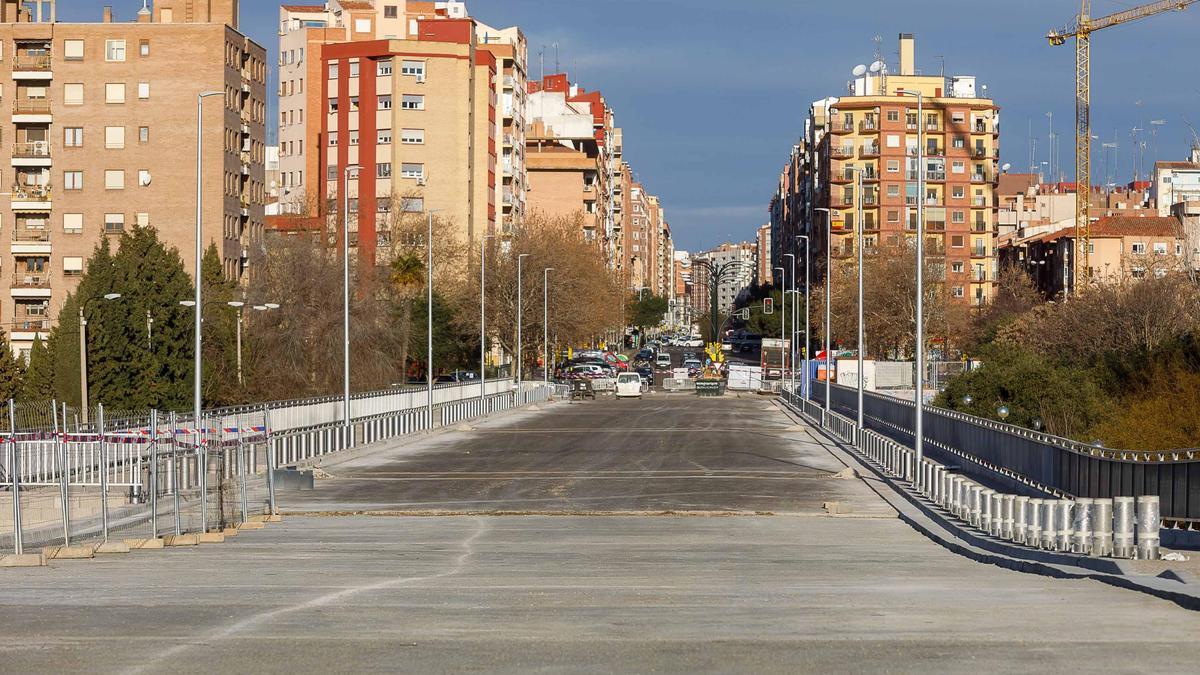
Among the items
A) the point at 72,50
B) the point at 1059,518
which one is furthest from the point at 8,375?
the point at 1059,518

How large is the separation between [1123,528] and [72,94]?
84.2 m

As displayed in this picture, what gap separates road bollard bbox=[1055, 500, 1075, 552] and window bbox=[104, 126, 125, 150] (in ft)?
268

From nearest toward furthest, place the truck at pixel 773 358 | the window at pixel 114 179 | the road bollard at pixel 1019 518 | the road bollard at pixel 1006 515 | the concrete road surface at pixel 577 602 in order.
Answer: the concrete road surface at pixel 577 602
the road bollard at pixel 1019 518
the road bollard at pixel 1006 515
the window at pixel 114 179
the truck at pixel 773 358

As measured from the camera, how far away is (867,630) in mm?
11922

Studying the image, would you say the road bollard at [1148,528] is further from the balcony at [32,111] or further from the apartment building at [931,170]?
the apartment building at [931,170]

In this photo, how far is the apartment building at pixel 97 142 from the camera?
93688 mm

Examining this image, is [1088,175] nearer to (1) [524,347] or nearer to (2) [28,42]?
(1) [524,347]

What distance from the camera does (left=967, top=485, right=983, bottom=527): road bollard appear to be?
24.4m

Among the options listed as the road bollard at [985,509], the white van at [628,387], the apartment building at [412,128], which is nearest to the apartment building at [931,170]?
the apartment building at [412,128]

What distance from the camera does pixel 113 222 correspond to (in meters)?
94.5

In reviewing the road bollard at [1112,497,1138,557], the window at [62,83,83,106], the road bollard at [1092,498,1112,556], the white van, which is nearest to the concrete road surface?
the road bollard at [1092,498,1112,556]

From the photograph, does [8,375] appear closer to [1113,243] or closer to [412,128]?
[412,128]

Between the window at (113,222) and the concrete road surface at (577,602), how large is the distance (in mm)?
66113

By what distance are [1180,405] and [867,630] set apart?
3145cm
